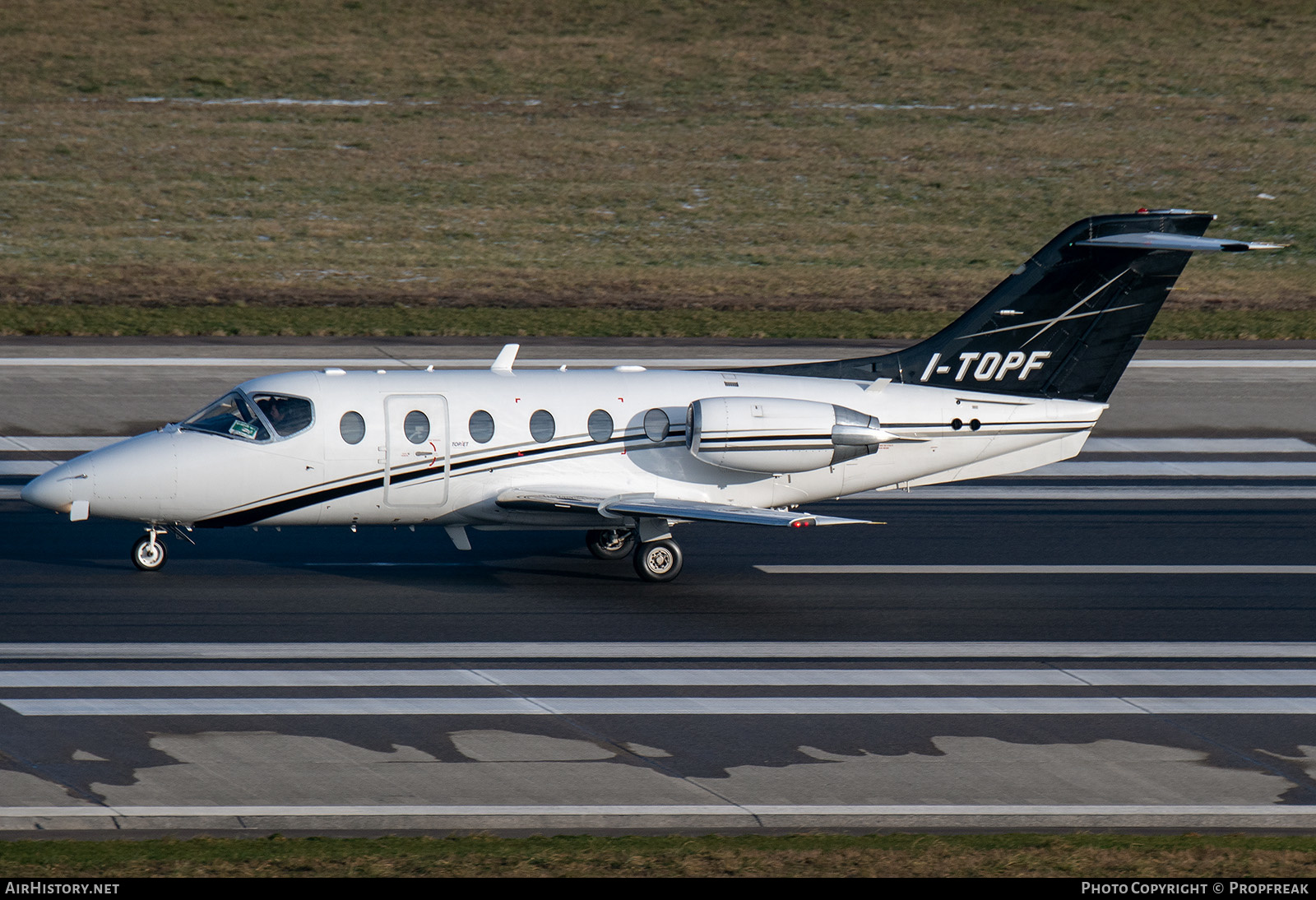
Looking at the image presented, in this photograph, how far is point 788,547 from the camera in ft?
70.4

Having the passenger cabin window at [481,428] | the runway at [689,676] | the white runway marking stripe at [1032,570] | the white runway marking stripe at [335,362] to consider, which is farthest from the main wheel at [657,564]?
the white runway marking stripe at [335,362]

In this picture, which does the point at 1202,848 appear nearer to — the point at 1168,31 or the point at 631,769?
the point at 631,769

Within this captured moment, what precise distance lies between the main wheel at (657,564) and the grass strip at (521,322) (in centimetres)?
1675

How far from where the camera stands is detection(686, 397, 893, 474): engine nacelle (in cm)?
1912

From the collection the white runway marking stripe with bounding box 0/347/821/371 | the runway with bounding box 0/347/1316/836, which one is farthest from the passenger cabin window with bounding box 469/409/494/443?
the white runway marking stripe with bounding box 0/347/821/371

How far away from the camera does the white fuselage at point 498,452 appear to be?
18.5m

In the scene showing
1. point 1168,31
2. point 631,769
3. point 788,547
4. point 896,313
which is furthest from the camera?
point 1168,31

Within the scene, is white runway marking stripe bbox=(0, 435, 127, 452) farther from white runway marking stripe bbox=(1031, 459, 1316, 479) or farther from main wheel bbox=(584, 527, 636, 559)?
white runway marking stripe bbox=(1031, 459, 1316, 479)

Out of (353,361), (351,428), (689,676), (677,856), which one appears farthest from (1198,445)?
(677,856)

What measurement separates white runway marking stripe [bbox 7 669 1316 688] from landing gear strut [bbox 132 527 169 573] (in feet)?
11.7

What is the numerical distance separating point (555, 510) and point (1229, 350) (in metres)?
22.1

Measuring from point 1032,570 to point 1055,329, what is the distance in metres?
3.14

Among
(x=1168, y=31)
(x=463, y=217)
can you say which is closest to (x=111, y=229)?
(x=463, y=217)

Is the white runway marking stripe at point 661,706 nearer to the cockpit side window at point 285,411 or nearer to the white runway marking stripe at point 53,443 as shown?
the cockpit side window at point 285,411
